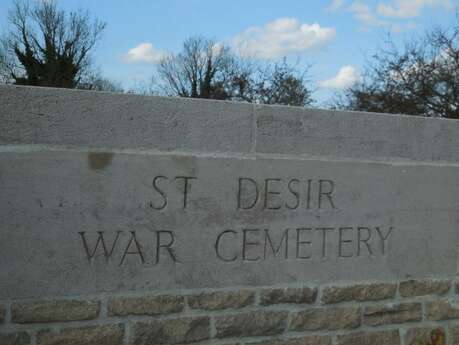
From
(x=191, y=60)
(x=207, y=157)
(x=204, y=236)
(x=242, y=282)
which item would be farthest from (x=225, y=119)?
(x=191, y=60)

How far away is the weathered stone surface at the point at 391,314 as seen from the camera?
13.0ft

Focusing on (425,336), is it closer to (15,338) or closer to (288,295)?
(288,295)

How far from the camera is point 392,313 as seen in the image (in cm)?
400

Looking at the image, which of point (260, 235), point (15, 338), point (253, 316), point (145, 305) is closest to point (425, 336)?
point (253, 316)

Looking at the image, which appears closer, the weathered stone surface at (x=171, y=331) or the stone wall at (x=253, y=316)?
the stone wall at (x=253, y=316)

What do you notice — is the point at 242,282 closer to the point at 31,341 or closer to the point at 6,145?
the point at 31,341

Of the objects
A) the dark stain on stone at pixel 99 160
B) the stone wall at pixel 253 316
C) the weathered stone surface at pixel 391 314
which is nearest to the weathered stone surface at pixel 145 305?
the stone wall at pixel 253 316

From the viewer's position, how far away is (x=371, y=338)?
3939 mm

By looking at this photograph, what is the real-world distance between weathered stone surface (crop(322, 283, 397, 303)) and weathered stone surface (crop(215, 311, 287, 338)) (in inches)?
14.3

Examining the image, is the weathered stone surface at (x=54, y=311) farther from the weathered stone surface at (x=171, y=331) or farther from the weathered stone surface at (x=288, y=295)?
the weathered stone surface at (x=288, y=295)

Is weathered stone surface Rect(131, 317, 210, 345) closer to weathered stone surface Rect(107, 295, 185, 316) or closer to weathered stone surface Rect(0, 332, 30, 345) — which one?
weathered stone surface Rect(107, 295, 185, 316)

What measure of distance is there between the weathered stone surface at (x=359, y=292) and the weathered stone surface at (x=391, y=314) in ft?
0.25

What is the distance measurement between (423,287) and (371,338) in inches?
22.4

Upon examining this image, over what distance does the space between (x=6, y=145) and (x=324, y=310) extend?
2268 mm
